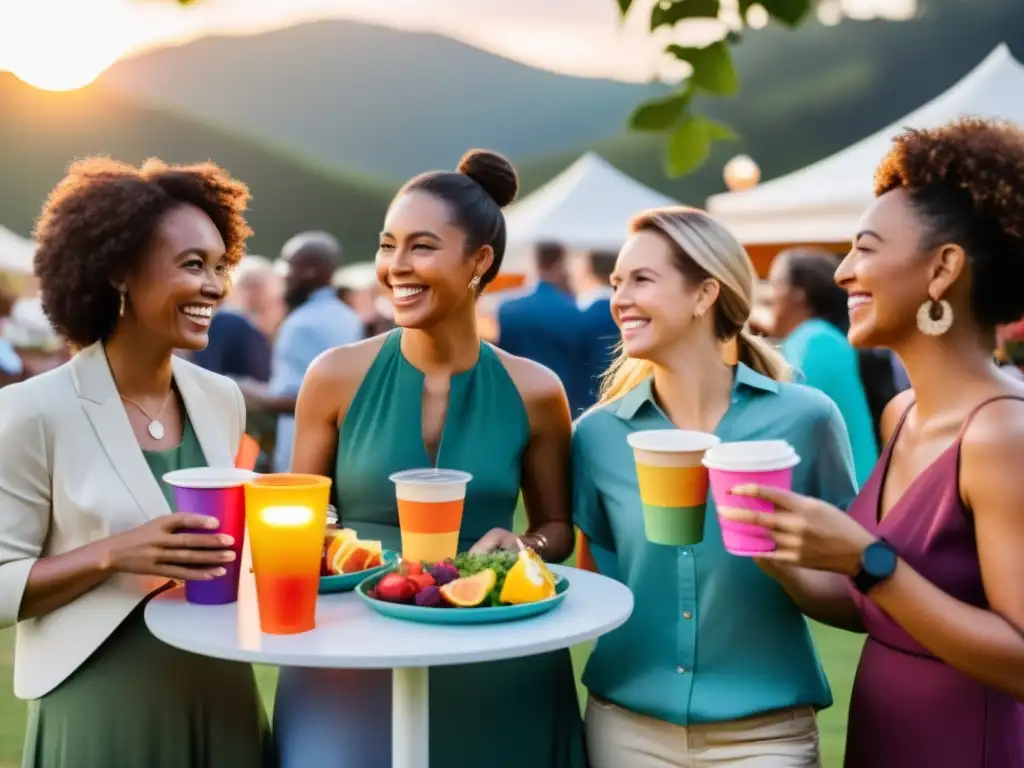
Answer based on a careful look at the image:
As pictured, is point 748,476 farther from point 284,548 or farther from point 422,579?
point 284,548

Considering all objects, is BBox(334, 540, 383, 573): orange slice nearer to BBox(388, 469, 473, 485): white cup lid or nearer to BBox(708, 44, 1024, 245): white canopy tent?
BBox(388, 469, 473, 485): white cup lid

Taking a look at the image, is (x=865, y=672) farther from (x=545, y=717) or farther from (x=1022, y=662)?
(x=545, y=717)

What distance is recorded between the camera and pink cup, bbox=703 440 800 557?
200cm

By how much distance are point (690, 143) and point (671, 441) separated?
0.77 m

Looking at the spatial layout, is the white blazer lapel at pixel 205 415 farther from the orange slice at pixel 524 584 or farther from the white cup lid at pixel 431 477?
the orange slice at pixel 524 584

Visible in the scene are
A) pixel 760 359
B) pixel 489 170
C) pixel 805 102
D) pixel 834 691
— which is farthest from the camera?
pixel 805 102

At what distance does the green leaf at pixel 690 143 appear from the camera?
1.75m

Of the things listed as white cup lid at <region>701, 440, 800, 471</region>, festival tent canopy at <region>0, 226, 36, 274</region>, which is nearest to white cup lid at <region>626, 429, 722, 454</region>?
white cup lid at <region>701, 440, 800, 471</region>

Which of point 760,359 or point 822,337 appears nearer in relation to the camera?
point 760,359

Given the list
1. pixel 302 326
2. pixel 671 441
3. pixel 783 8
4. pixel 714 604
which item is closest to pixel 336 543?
pixel 671 441

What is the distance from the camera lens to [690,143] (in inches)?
69.4

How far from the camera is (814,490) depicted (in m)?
2.58

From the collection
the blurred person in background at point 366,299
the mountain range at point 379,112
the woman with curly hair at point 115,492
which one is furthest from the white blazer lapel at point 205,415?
the mountain range at point 379,112

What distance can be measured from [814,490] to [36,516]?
1.71m
